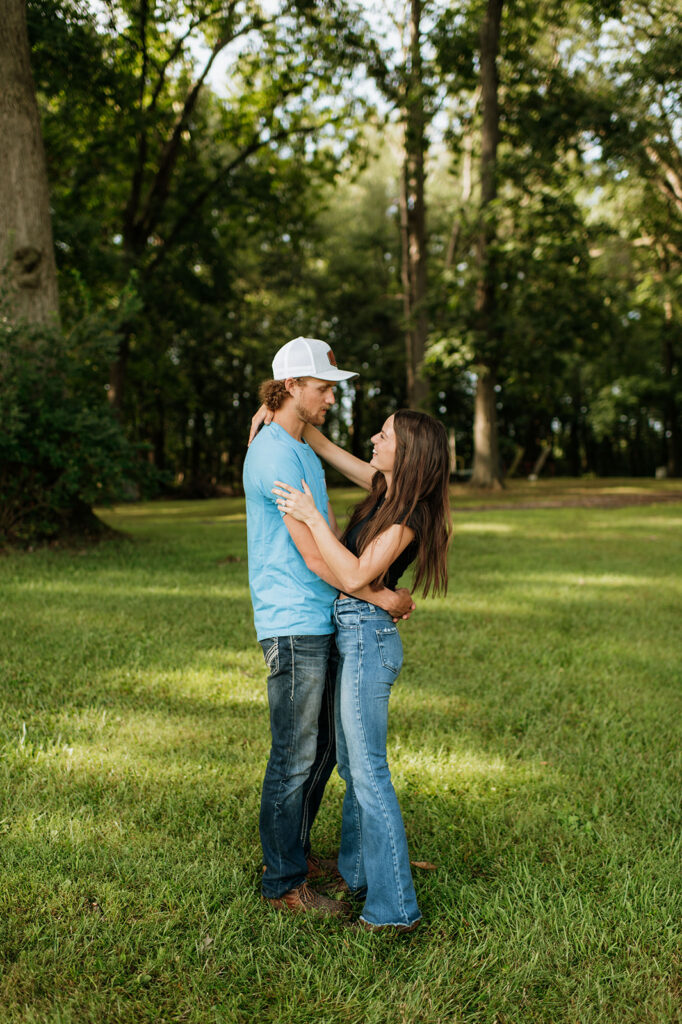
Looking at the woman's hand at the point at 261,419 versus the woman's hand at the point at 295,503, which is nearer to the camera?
the woman's hand at the point at 295,503

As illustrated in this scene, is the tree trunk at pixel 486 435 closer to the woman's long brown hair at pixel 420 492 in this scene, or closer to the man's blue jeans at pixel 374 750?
the woman's long brown hair at pixel 420 492

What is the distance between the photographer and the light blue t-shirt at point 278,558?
275 cm

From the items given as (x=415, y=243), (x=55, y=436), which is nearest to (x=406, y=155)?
(x=415, y=243)

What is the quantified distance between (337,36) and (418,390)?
974cm

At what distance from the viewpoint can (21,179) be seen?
10.8m

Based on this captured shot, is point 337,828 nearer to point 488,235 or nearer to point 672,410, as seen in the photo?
point 488,235

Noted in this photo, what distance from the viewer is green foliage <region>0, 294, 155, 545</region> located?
1009cm

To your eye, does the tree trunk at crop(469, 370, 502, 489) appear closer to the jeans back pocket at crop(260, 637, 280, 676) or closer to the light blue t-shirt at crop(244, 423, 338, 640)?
the light blue t-shirt at crop(244, 423, 338, 640)

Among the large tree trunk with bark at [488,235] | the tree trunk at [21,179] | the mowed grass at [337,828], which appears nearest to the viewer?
the mowed grass at [337,828]

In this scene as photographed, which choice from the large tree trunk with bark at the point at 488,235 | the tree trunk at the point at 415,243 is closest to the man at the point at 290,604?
the large tree trunk with bark at the point at 488,235

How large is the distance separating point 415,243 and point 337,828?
23.7 metres

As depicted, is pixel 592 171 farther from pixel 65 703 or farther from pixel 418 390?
pixel 65 703

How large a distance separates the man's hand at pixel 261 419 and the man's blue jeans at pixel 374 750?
0.76 metres

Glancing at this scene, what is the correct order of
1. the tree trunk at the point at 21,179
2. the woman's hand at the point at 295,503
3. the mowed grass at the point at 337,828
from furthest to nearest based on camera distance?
the tree trunk at the point at 21,179
the woman's hand at the point at 295,503
the mowed grass at the point at 337,828
